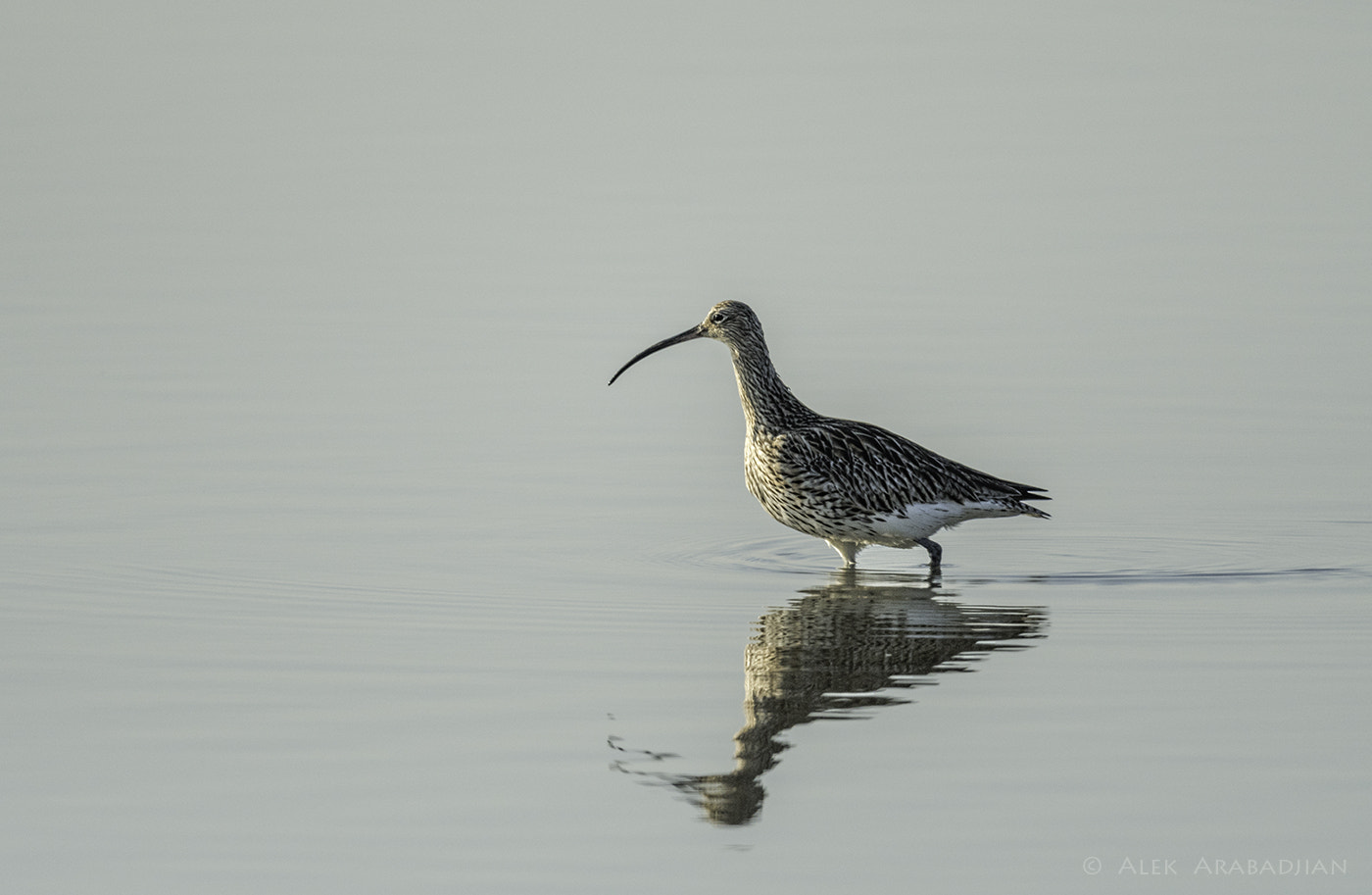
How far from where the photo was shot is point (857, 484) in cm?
1479

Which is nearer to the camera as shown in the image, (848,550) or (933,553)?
(933,553)

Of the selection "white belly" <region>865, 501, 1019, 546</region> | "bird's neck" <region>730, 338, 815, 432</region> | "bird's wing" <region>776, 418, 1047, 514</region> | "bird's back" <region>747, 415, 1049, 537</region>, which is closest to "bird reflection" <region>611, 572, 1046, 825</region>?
"white belly" <region>865, 501, 1019, 546</region>

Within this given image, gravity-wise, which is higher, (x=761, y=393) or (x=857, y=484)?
(x=761, y=393)

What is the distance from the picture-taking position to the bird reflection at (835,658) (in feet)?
32.0

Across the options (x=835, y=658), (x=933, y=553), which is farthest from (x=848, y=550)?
(x=835, y=658)

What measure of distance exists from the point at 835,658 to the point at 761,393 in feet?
13.6

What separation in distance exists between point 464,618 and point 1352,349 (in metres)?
12.8

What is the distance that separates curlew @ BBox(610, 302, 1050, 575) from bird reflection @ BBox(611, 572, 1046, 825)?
1.56ft

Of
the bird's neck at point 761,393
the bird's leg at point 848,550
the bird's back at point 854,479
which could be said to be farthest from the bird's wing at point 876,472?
the bird's leg at point 848,550

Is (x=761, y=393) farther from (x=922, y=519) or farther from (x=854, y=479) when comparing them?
(x=922, y=519)

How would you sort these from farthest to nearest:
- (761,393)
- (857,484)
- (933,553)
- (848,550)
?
(761,393), (848,550), (933,553), (857,484)

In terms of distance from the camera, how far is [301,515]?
52.7 feet

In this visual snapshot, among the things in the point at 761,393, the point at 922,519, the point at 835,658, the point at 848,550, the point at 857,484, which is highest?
the point at 761,393

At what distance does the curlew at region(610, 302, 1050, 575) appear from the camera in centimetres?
1480
